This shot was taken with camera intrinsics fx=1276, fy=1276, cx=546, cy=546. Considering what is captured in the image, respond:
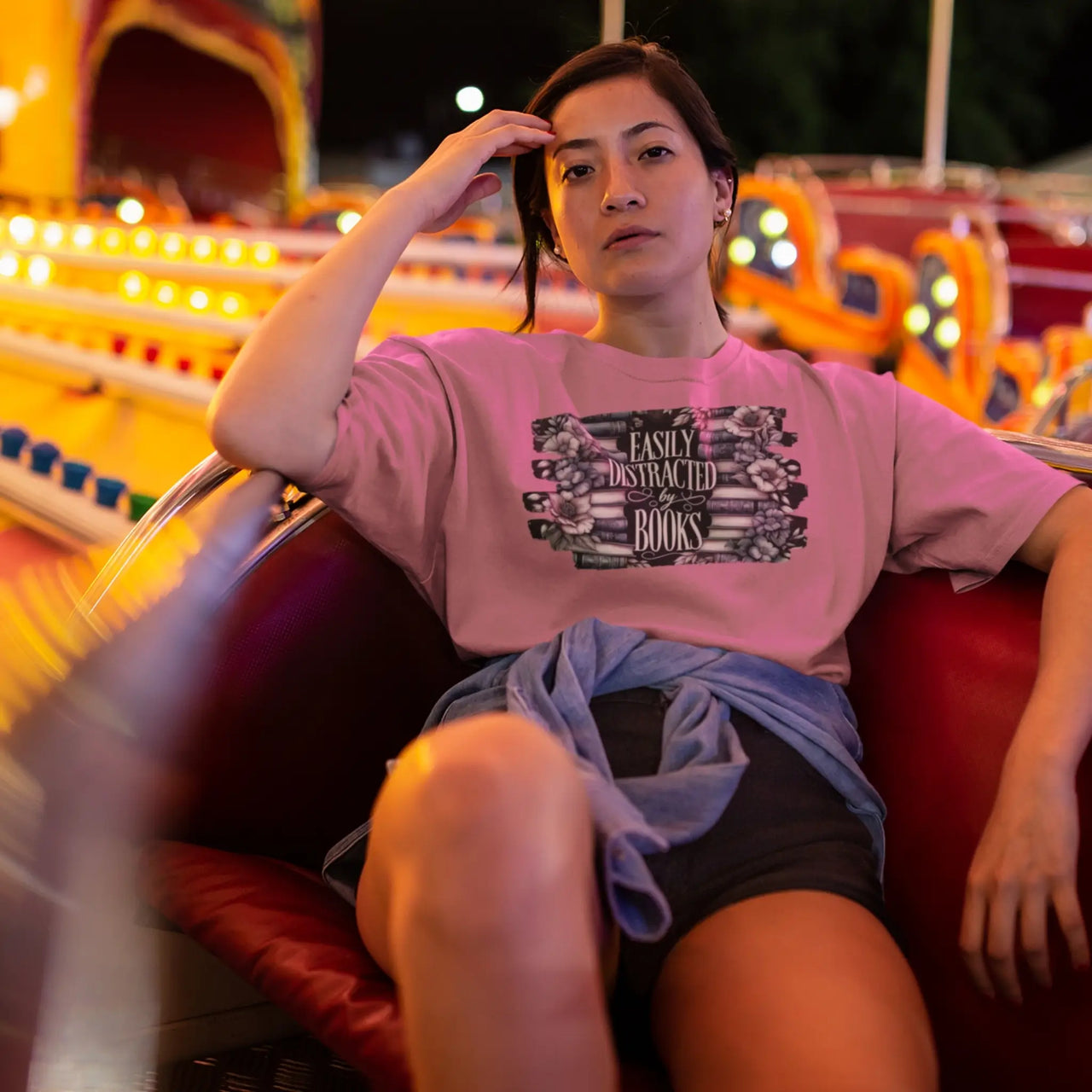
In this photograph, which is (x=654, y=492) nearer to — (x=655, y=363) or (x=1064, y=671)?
(x=655, y=363)

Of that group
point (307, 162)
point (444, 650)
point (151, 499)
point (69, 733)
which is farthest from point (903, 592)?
point (307, 162)

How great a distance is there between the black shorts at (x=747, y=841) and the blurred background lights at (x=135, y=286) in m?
2.80

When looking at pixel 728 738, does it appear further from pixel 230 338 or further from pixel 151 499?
pixel 230 338

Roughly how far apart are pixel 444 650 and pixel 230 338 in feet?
5.79

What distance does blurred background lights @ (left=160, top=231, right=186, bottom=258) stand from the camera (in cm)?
341

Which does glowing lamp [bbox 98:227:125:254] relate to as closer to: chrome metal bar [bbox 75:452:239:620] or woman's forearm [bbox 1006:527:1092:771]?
chrome metal bar [bbox 75:452:239:620]

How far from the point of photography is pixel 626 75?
3.62 ft

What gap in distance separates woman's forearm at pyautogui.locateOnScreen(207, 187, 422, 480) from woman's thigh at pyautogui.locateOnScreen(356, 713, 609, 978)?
0.29 metres

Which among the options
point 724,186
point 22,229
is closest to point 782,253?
point 22,229

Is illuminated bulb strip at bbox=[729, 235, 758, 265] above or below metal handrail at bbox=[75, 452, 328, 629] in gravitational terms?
above

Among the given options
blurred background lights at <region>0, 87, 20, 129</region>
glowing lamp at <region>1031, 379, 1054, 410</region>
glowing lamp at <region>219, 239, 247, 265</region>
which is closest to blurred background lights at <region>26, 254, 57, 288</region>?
glowing lamp at <region>219, 239, 247, 265</region>

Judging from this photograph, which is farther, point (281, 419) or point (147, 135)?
point (147, 135)

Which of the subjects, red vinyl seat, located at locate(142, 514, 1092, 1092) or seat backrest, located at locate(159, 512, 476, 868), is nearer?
red vinyl seat, located at locate(142, 514, 1092, 1092)

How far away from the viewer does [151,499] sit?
175 centimetres
